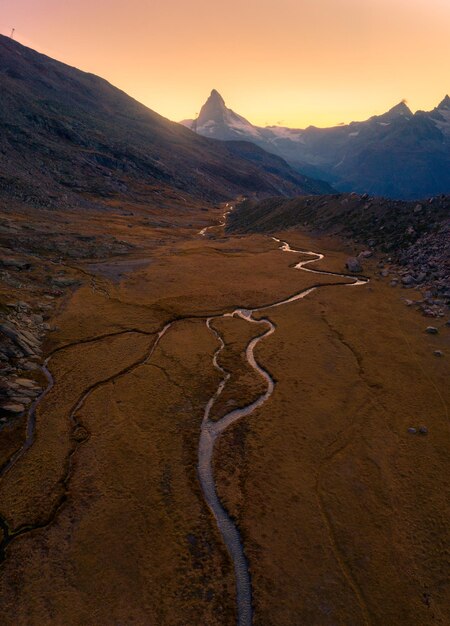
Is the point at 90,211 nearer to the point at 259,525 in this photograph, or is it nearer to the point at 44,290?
the point at 44,290

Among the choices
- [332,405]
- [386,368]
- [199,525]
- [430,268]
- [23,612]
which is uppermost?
[430,268]

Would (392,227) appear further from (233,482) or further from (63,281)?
(233,482)

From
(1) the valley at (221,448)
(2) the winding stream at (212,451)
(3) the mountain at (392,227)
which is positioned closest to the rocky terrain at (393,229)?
(3) the mountain at (392,227)

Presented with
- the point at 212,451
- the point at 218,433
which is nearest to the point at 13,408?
the point at 212,451

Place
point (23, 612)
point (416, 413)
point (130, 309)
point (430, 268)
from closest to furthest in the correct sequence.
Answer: point (23, 612) → point (416, 413) → point (130, 309) → point (430, 268)

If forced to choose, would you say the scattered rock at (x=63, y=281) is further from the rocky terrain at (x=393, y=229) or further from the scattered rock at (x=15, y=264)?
the rocky terrain at (x=393, y=229)

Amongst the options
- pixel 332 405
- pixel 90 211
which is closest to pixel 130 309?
pixel 332 405
